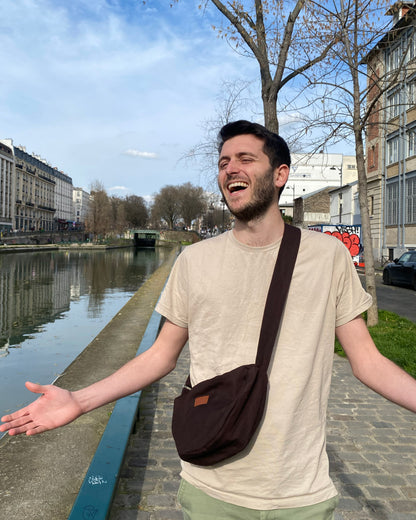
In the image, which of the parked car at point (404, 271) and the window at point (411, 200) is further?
the window at point (411, 200)

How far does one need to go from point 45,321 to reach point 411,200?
22.5 meters

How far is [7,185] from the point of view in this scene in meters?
87.6

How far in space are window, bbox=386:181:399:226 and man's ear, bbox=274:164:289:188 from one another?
1178 inches

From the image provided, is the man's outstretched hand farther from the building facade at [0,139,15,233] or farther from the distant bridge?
the distant bridge

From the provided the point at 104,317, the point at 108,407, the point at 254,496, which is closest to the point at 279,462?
the point at 254,496

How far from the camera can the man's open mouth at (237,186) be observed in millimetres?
1731

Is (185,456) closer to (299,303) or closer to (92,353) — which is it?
(299,303)

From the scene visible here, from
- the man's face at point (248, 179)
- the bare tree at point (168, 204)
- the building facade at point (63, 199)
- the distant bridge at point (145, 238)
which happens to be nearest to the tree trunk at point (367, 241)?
the man's face at point (248, 179)

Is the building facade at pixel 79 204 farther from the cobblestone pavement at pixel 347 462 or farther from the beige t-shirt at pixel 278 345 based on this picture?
the beige t-shirt at pixel 278 345

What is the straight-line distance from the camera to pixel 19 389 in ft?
25.5

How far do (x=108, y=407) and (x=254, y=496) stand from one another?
3471mm

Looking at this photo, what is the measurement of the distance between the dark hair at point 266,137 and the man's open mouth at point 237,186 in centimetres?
14

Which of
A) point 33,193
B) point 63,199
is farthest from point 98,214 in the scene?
point 63,199

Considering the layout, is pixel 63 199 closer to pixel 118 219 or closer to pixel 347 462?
pixel 118 219
